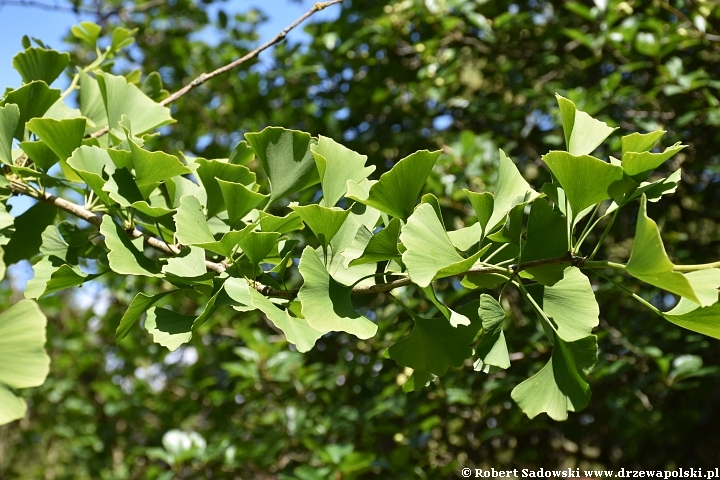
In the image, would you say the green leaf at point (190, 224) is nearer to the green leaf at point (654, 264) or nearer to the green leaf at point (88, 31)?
the green leaf at point (654, 264)

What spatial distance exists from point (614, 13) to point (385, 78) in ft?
2.59

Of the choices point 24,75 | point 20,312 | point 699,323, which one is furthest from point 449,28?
point 20,312

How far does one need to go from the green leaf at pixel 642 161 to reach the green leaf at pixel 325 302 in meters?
0.29

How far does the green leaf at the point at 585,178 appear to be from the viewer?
56 centimetres

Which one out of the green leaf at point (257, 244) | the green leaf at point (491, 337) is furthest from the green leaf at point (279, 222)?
the green leaf at point (491, 337)

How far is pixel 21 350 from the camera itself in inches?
20.3

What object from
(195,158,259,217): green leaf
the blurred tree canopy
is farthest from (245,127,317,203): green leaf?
the blurred tree canopy

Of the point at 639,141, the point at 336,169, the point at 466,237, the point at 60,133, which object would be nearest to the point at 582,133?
the point at 639,141

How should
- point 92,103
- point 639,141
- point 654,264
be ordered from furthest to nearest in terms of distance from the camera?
point 92,103 → point 639,141 → point 654,264

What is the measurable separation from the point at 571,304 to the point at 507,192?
0.14m

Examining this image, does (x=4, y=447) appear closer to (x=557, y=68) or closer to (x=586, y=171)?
(x=557, y=68)

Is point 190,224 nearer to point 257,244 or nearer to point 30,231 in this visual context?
point 257,244

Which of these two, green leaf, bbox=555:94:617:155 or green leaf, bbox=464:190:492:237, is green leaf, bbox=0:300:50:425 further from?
green leaf, bbox=555:94:617:155

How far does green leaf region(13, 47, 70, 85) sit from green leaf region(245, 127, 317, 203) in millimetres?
358
